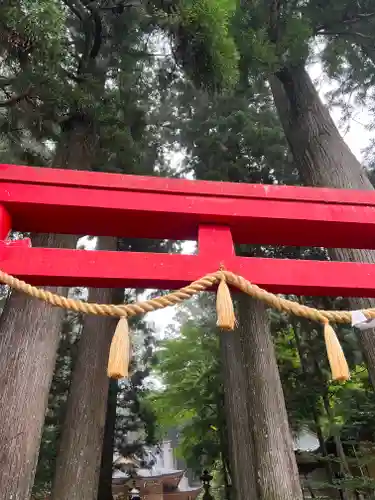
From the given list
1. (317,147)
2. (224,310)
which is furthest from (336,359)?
(317,147)

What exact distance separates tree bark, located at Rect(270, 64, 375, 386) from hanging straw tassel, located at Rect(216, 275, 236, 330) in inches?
91.3

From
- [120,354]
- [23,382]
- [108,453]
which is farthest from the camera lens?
[108,453]

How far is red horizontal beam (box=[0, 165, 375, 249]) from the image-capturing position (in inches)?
84.8

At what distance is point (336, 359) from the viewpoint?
5.97 feet

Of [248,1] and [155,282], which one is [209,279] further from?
[248,1]

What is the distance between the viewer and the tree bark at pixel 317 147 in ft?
12.8

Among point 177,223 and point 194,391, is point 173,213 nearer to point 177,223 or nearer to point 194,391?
point 177,223

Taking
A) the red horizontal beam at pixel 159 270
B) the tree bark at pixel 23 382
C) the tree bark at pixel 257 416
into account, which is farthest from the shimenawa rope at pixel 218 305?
the tree bark at pixel 257 416

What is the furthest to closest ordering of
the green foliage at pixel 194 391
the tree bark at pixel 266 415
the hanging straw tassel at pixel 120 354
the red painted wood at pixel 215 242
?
the green foliage at pixel 194 391
the tree bark at pixel 266 415
the red painted wood at pixel 215 242
the hanging straw tassel at pixel 120 354

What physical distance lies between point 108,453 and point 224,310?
286 inches

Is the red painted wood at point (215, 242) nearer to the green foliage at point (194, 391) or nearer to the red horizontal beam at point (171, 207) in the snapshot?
the red horizontal beam at point (171, 207)

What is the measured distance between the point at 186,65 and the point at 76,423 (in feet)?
14.6

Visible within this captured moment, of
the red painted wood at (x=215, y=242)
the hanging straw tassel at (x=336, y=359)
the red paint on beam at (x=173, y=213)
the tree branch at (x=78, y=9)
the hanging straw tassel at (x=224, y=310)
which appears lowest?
the hanging straw tassel at (x=336, y=359)

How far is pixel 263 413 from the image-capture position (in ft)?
16.3
